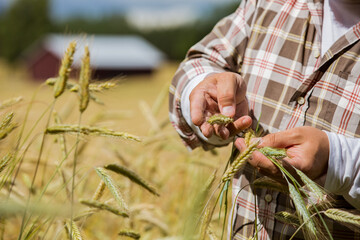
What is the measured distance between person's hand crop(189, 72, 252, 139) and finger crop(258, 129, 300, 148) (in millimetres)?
81

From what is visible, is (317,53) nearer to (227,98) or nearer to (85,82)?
(227,98)

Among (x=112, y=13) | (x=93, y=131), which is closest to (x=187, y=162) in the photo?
(x=93, y=131)

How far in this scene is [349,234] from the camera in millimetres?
1251

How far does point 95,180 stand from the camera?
2674 mm

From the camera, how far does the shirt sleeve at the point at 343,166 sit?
105 cm

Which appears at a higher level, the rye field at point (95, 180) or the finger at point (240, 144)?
the finger at point (240, 144)

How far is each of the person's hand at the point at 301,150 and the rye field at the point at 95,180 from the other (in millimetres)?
141

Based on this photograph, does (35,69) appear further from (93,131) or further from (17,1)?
(93,131)

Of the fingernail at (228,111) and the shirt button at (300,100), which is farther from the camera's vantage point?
the shirt button at (300,100)

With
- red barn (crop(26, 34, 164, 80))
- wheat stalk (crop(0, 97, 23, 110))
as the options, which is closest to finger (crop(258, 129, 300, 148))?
wheat stalk (crop(0, 97, 23, 110))

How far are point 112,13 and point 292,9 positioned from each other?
4559 centimetres

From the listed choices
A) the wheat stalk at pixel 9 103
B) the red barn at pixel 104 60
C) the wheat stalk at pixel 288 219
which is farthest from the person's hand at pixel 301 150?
the red barn at pixel 104 60

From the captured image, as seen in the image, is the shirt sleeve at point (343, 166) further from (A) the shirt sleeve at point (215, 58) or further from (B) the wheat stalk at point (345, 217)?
(A) the shirt sleeve at point (215, 58)

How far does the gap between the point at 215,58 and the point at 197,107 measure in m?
0.33
